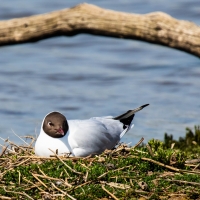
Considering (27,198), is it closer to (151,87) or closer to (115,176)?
(115,176)

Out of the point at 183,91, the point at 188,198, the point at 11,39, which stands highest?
the point at 11,39

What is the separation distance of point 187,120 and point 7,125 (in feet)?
9.93

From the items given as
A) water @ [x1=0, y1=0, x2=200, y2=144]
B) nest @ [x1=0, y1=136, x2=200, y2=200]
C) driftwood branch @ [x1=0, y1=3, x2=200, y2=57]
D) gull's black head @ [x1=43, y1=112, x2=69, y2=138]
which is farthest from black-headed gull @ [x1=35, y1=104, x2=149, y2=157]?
water @ [x1=0, y1=0, x2=200, y2=144]

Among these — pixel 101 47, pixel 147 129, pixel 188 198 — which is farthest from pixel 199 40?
pixel 101 47

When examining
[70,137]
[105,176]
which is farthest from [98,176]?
[70,137]

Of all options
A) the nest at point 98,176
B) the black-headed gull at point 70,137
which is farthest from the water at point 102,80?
the nest at point 98,176

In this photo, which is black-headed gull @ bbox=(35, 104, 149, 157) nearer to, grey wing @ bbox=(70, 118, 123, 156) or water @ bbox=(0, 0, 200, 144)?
grey wing @ bbox=(70, 118, 123, 156)

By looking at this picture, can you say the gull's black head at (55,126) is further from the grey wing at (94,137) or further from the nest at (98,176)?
the nest at (98,176)

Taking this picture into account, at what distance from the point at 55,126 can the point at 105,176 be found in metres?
0.91

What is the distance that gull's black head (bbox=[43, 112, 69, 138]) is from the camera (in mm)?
7207

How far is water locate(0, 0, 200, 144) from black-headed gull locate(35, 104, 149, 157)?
369 cm

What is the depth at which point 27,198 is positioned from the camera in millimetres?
6246

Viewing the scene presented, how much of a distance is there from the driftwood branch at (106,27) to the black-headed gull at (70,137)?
322 centimetres

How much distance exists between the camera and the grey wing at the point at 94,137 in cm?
721
